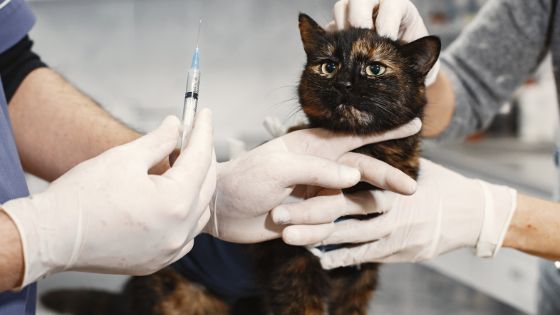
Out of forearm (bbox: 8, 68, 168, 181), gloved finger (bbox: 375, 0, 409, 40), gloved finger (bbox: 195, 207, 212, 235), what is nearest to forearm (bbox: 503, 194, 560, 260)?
gloved finger (bbox: 375, 0, 409, 40)

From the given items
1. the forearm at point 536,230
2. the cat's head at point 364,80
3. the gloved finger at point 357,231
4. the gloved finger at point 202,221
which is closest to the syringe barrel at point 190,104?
the gloved finger at point 202,221

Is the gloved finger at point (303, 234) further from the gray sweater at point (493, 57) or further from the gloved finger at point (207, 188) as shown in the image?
the gray sweater at point (493, 57)

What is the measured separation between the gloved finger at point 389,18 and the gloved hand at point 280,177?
20 cm

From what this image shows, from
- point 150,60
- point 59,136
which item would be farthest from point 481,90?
point 150,60

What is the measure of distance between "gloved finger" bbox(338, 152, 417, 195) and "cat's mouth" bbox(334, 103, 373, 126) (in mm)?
71

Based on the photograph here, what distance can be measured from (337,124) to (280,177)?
167mm

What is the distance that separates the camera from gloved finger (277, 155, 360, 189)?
88 centimetres

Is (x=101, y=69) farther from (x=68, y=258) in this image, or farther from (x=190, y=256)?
(x=68, y=258)

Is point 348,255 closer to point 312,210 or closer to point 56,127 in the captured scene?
point 312,210

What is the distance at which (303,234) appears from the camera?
3.00 ft

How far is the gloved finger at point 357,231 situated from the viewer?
3.29 ft

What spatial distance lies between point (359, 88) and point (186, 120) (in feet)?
1.03

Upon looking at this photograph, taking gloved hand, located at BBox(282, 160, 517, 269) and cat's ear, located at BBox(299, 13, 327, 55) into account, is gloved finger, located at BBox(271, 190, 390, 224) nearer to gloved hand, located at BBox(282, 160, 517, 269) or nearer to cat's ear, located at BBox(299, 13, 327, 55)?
gloved hand, located at BBox(282, 160, 517, 269)

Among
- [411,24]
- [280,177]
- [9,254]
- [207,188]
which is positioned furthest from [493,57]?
[9,254]
